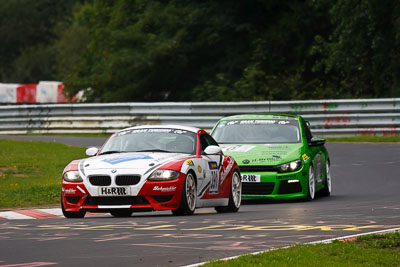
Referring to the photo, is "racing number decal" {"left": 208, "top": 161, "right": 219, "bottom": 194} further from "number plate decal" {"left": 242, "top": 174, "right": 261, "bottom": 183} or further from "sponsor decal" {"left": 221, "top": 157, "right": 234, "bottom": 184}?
"number plate decal" {"left": 242, "top": 174, "right": 261, "bottom": 183}

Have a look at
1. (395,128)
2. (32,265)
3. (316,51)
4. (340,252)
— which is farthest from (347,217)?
(316,51)

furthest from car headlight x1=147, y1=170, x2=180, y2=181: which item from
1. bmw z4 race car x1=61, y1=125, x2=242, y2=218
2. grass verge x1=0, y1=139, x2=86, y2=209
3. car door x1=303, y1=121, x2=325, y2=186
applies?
car door x1=303, y1=121, x2=325, y2=186

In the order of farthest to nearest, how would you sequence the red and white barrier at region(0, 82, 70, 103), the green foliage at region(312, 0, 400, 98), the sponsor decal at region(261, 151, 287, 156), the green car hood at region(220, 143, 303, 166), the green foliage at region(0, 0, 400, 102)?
the red and white barrier at region(0, 82, 70, 103) < the green foliage at region(0, 0, 400, 102) < the green foliage at region(312, 0, 400, 98) < the sponsor decal at region(261, 151, 287, 156) < the green car hood at region(220, 143, 303, 166)

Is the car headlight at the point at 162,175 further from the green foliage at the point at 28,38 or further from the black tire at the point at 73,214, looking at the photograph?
the green foliage at the point at 28,38

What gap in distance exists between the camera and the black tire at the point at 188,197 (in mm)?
14148

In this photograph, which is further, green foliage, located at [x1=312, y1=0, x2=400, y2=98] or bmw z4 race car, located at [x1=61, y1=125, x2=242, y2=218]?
green foliage, located at [x1=312, y1=0, x2=400, y2=98]

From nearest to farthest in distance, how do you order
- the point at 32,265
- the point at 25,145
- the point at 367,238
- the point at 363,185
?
the point at 32,265, the point at 367,238, the point at 363,185, the point at 25,145

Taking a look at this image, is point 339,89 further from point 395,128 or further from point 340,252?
point 340,252

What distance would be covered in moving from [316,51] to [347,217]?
2449 cm

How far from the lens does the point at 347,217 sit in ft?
45.0

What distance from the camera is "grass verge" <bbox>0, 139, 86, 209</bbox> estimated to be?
1764 centimetres

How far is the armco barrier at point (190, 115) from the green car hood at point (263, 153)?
13.6 meters

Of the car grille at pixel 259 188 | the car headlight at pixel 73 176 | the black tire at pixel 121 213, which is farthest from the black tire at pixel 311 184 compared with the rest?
the car headlight at pixel 73 176

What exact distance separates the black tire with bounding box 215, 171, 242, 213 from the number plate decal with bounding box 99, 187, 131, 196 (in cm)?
239
